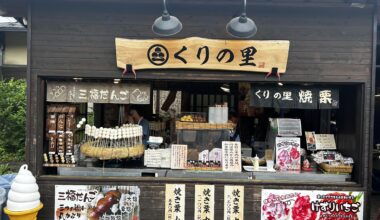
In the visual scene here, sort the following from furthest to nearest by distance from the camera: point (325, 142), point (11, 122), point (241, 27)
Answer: point (11, 122) → point (325, 142) → point (241, 27)

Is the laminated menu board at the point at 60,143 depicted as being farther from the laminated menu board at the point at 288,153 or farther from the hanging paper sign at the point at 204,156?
the laminated menu board at the point at 288,153

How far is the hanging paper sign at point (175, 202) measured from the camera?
243 inches

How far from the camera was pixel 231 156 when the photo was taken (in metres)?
6.52

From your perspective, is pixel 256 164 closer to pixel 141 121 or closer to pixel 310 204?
pixel 310 204

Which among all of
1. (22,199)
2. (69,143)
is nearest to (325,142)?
(69,143)

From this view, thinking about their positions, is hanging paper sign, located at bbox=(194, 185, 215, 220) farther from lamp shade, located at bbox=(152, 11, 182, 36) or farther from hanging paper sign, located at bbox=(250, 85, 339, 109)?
lamp shade, located at bbox=(152, 11, 182, 36)

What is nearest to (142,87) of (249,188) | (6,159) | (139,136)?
(139,136)

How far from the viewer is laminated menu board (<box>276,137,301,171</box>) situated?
21.5ft

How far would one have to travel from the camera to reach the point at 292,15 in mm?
6094

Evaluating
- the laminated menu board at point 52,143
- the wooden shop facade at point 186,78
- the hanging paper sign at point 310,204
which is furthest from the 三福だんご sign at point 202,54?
the hanging paper sign at point 310,204

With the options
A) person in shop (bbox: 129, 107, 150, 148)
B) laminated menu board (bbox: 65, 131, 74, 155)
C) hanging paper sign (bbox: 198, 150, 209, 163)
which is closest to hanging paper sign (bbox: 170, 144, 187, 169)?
hanging paper sign (bbox: 198, 150, 209, 163)

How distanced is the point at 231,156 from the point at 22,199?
3.87 m

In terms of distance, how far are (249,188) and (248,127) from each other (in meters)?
3.35

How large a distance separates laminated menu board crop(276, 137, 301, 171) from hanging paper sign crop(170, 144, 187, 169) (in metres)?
1.92
